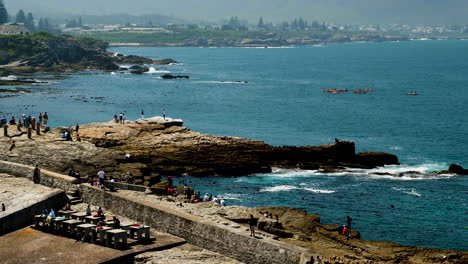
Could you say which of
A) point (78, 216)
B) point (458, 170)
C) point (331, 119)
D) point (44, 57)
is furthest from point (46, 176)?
point (44, 57)

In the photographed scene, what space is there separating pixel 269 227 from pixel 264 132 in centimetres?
4953

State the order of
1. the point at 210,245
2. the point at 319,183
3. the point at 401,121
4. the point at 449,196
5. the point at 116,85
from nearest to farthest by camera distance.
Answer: the point at 210,245
the point at 449,196
the point at 319,183
the point at 401,121
the point at 116,85

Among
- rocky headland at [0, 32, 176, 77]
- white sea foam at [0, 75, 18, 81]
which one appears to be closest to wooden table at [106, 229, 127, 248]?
white sea foam at [0, 75, 18, 81]

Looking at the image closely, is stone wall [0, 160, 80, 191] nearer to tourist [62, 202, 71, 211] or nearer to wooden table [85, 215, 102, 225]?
tourist [62, 202, 71, 211]

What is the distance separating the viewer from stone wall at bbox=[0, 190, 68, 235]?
30375 millimetres

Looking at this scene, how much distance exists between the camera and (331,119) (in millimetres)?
93500

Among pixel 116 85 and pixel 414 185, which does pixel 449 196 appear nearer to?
pixel 414 185

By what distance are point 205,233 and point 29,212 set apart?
950 cm

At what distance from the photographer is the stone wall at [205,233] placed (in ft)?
85.3

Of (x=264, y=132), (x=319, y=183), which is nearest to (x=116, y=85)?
(x=264, y=132)

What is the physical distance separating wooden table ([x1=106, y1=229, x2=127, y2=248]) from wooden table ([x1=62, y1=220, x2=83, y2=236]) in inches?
98.3

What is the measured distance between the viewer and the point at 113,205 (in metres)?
33.3

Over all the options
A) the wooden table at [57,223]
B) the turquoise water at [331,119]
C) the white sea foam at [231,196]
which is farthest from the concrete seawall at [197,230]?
the white sea foam at [231,196]

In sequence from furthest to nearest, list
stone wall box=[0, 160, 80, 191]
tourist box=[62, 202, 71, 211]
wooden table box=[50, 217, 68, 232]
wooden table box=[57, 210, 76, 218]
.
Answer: stone wall box=[0, 160, 80, 191] → tourist box=[62, 202, 71, 211] → wooden table box=[57, 210, 76, 218] → wooden table box=[50, 217, 68, 232]
